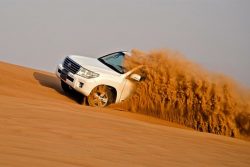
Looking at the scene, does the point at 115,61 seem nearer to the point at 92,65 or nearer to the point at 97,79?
the point at 92,65

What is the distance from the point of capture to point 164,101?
31.2 feet

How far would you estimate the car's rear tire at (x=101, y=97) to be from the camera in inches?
360

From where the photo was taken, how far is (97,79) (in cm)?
909

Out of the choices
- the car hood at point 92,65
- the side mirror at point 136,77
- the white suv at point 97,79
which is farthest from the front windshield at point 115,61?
the side mirror at point 136,77

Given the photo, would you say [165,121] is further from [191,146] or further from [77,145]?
[77,145]

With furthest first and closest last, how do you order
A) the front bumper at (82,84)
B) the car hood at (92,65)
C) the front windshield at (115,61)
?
the front windshield at (115,61), the car hood at (92,65), the front bumper at (82,84)

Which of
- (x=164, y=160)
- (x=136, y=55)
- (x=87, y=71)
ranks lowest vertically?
(x=164, y=160)

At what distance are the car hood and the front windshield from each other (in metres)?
0.20

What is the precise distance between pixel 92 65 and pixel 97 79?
17.4 inches

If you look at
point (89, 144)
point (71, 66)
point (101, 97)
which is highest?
point (71, 66)

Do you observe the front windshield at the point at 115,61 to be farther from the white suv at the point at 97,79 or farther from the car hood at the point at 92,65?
the car hood at the point at 92,65

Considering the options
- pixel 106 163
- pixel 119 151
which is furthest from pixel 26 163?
pixel 119 151

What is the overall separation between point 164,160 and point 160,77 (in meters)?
5.62

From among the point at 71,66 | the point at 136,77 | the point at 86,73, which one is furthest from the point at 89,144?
the point at 71,66
